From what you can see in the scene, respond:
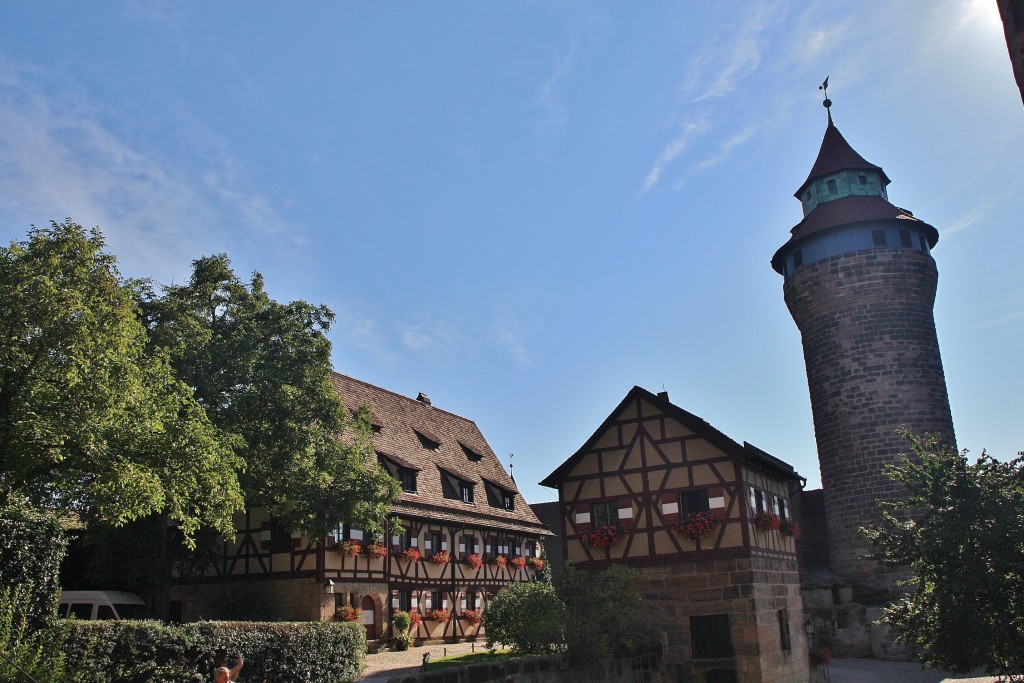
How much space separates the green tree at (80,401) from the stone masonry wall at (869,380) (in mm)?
25089

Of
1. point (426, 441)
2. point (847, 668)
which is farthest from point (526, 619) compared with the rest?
point (847, 668)

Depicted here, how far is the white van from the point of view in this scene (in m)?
24.3

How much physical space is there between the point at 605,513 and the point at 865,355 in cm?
1623

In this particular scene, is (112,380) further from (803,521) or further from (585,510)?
(803,521)

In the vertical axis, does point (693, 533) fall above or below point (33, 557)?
above

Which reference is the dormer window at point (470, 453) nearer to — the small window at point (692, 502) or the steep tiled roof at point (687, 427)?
the steep tiled roof at point (687, 427)

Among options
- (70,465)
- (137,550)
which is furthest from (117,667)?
(137,550)

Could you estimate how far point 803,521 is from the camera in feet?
129

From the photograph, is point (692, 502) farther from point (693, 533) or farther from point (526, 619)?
point (526, 619)

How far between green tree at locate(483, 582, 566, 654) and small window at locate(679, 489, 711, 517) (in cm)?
491

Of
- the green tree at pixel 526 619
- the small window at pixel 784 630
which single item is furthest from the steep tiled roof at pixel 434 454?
the small window at pixel 784 630

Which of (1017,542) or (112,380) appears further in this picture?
(112,380)

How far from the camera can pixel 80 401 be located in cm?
1706

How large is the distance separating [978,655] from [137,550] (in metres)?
20.8
